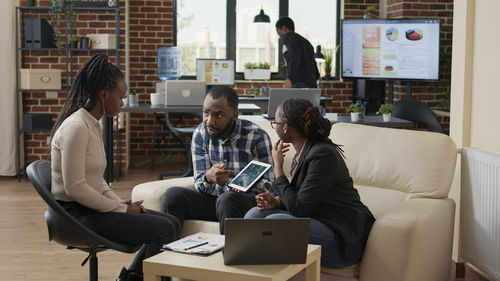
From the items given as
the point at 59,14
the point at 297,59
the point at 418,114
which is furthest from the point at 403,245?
the point at 59,14

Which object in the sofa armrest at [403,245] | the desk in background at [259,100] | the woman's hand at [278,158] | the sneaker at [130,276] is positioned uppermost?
the desk in background at [259,100]

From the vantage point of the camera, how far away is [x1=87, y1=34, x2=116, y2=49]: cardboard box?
23.5ft

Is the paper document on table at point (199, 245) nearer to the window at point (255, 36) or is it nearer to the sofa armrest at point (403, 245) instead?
the sofa armrest at point (403, 245)

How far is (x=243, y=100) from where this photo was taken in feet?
25.9

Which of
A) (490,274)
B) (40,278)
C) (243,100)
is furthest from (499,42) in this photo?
(243,100)

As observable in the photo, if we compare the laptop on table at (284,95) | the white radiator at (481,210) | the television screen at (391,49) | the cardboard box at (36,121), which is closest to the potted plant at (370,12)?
the television screen at (391,49)

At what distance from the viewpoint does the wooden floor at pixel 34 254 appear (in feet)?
13.1

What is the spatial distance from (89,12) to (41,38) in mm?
563

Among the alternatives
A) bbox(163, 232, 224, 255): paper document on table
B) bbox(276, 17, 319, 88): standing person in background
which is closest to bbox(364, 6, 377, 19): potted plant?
bbox(276, 17, 319, 88): standing person in background

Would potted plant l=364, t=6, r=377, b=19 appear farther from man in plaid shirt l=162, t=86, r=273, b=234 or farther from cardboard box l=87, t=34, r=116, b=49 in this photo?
man in plaid shirt l=162, t=86, r=273, b=234

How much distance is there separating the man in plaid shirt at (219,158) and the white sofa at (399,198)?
111mm

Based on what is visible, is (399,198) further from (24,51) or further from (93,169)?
(24,51)

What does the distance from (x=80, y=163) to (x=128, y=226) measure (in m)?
0.34

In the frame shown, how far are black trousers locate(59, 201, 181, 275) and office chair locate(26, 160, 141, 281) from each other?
0.05 meters
